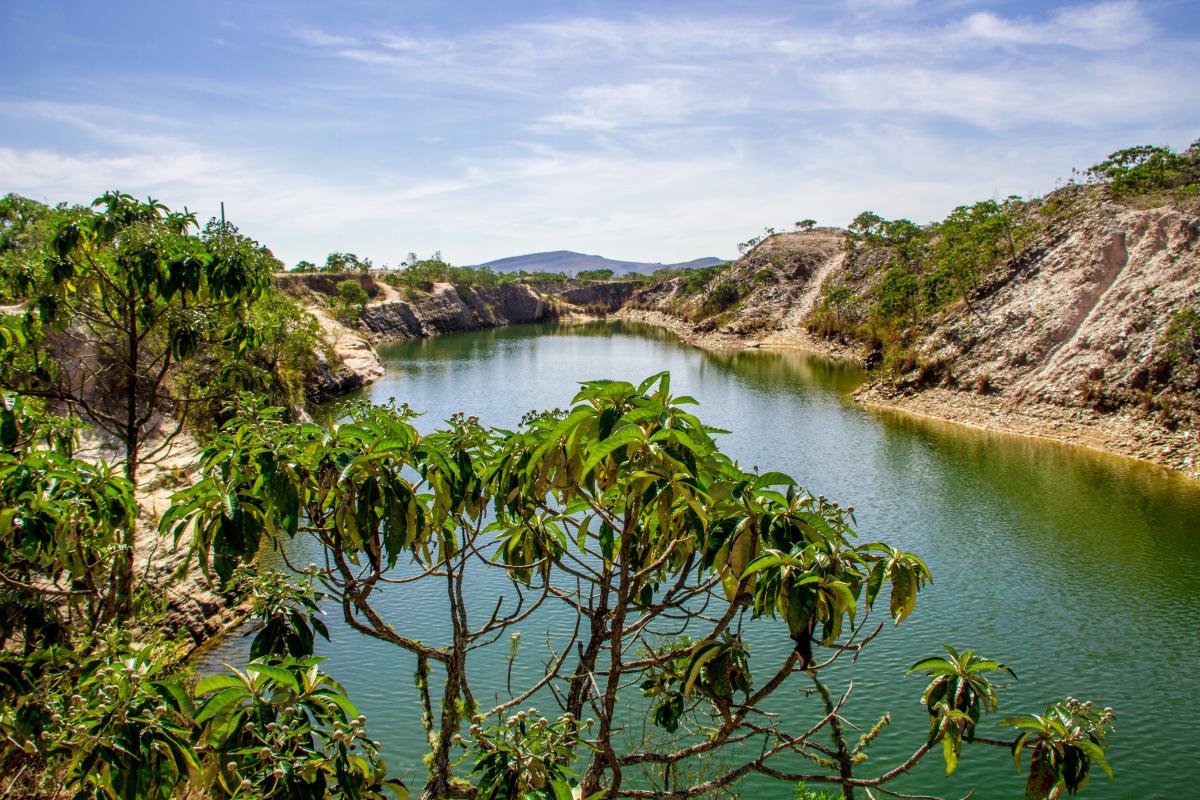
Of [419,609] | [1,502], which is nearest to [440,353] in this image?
[419,609]

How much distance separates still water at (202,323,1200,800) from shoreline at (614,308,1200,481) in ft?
2.67

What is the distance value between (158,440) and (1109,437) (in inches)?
1131

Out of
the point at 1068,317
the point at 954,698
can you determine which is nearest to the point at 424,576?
the point at 954,698

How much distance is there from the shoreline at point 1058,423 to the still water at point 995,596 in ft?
2.67

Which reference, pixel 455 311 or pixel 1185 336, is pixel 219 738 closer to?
pixel 1185 336

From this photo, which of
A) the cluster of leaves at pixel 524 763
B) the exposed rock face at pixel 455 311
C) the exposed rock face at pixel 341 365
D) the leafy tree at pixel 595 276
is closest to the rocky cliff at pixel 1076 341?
the cluster of leaves at pixel 524 763

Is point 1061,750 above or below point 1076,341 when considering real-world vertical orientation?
below

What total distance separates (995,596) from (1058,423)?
1612 cm

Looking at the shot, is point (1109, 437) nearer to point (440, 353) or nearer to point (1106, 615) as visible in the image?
point (1106, 615)

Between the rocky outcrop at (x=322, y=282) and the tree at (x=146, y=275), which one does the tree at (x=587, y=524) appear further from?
the rocky outcrop at (x=322, y=282)

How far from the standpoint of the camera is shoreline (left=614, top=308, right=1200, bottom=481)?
23.5m

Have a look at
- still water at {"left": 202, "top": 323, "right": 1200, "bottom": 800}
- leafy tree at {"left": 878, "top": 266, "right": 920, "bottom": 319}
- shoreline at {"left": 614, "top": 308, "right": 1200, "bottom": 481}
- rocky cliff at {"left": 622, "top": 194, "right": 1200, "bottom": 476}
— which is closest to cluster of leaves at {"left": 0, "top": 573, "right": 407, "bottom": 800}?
still water at {"left": 202, "top": 323, "right": 1200, "bottom": 800}

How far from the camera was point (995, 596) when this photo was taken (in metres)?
14.9

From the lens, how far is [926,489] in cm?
2205
